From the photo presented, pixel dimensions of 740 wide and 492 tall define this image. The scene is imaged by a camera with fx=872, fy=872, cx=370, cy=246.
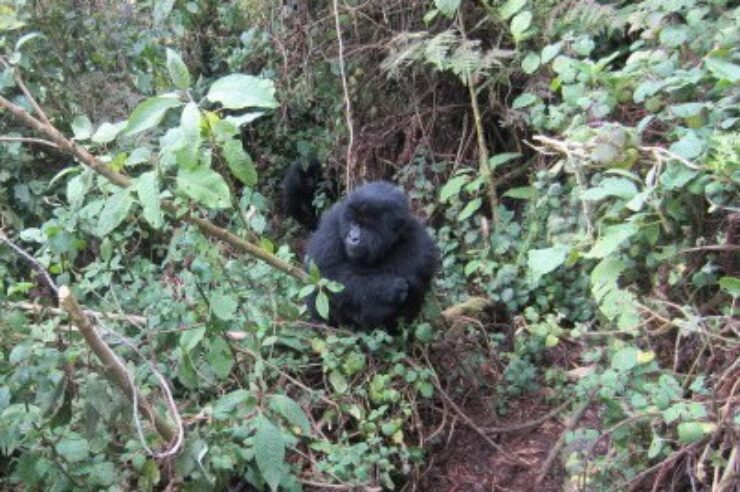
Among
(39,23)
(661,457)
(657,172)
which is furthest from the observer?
(39,23)

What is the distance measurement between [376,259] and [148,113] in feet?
6.03

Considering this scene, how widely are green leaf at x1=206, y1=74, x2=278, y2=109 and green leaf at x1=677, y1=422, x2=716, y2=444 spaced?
135 cm

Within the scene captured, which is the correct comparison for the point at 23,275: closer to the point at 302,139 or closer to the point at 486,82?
the point at 302,139

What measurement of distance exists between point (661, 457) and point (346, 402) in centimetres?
132

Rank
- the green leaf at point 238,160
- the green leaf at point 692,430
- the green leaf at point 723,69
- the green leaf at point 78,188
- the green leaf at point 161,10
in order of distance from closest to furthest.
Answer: the green leaf at point 692,430 → the green leaf at point 238,160 → the green leaf at point 78,188 → the green leaf at point 723,69 → the green leaf at point 161,10

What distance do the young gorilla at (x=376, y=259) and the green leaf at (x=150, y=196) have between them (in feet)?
5.08

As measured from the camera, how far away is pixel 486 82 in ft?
15.4

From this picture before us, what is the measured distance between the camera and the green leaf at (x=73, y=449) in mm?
2766

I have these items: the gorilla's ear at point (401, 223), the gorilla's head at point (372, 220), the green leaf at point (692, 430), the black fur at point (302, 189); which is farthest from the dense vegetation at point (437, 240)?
the gorilla's ear at point (401, 223)

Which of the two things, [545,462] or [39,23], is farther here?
[39,23]

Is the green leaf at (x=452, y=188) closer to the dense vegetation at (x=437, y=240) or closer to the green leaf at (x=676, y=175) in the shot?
the dense vegetation at (x=437, y=240)

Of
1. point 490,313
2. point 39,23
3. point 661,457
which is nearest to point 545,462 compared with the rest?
point 661,457

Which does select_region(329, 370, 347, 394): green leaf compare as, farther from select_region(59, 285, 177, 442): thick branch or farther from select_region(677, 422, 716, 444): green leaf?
select_region(677, 422, 716, 444): green leaf

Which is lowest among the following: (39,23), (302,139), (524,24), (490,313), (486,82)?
(490,313)
